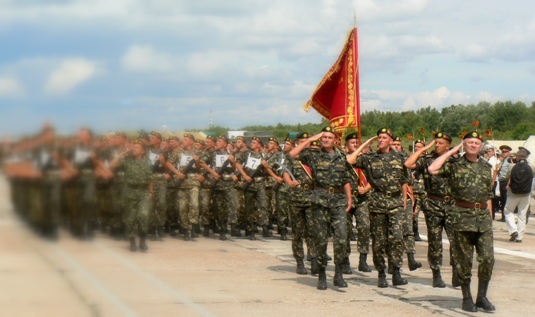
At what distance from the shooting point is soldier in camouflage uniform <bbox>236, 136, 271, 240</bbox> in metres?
16.0

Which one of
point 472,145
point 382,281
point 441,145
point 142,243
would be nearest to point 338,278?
point 382,281

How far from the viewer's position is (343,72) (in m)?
15.1

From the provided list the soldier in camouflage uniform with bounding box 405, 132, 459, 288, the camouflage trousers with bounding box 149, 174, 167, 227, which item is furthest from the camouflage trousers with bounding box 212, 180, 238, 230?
the camouflage trousers with bounding box 149, 174, 167, 227

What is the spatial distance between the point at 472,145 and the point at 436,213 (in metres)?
2.09

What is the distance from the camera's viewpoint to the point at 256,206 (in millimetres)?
16141

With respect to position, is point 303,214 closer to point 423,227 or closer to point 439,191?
point 439,191

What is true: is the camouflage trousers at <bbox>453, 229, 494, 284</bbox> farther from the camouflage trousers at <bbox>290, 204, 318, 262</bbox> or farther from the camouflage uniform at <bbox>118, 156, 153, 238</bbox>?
the camouflage uniform at <bbox>118, 156, 153, 238</bbox>

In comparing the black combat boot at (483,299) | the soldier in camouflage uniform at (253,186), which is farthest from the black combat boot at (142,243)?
the soldier in camouflage uniform at (253,186)

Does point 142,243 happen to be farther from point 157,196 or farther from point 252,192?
point 252,192

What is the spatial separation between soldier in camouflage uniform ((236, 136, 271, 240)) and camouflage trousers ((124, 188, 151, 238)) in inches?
523

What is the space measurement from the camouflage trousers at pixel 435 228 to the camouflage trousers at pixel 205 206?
5.82 m

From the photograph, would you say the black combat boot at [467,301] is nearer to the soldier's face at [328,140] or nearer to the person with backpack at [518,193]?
the soldier's face at [328,140]

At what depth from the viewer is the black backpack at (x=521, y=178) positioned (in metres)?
16.4

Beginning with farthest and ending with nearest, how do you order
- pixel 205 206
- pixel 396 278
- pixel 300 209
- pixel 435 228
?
pixel 205 206, pixel 300 209, pixel 435 228, pixel 396 278
